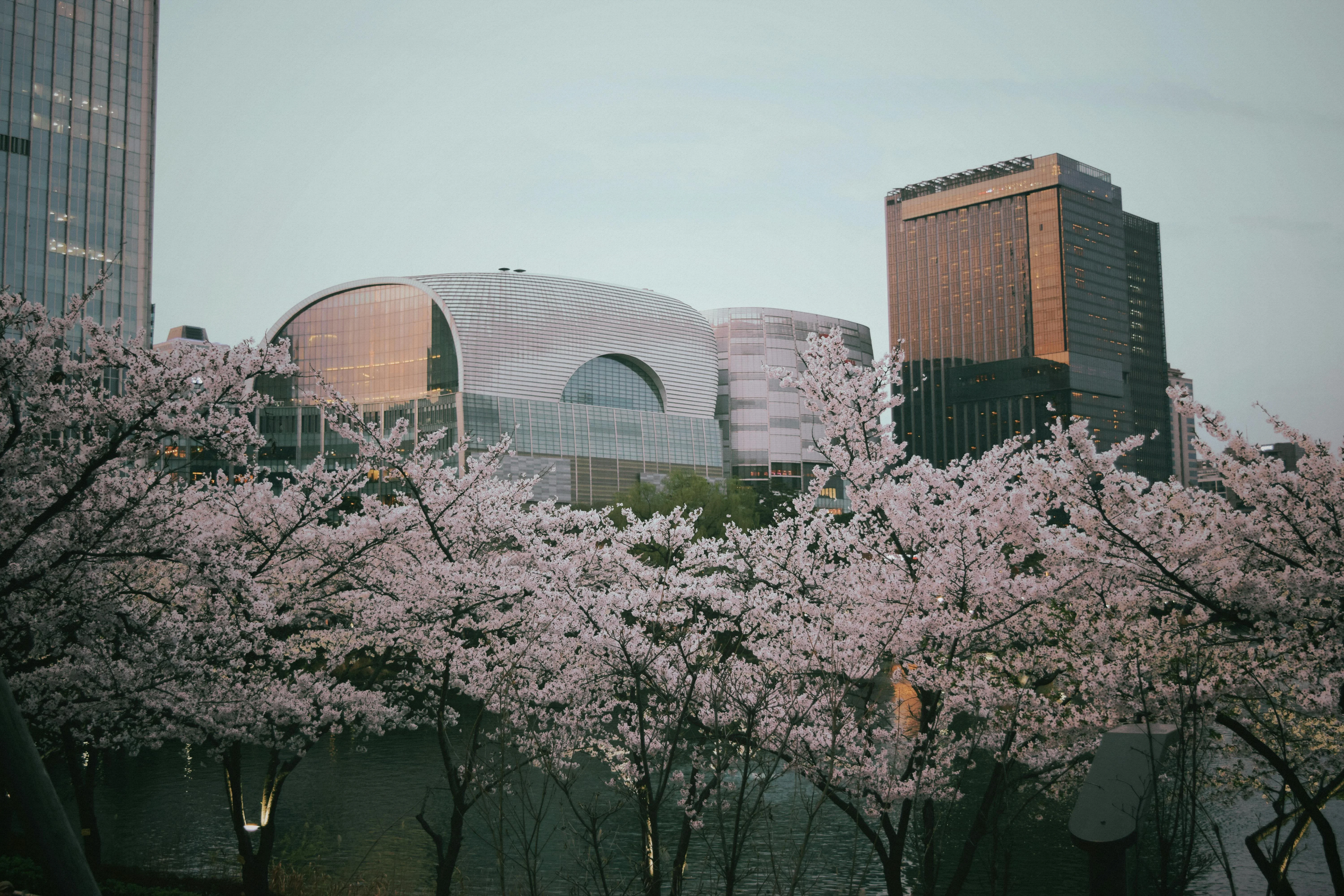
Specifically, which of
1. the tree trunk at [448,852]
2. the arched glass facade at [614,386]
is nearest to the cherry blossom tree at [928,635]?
the tree trunk at [448,852]

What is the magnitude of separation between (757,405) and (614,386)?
26.4 metres

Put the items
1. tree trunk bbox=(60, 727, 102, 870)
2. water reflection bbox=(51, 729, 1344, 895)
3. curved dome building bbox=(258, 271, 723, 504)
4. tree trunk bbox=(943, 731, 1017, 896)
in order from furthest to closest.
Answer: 1. curved dome building bbox=(258, 271, 723, 504)
2. water reflection bbox=(51, 729, 1344, 895)
3. tree trunk bbox=(60, 727, 102, 870)
4. tree trunk bbox=(943, 731, 1017, 896)

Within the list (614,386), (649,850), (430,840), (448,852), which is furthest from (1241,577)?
(614,386)

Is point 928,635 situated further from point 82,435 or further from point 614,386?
point 614,386

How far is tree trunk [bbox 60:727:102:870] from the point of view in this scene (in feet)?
57.1

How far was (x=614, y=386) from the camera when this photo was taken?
121562 mm

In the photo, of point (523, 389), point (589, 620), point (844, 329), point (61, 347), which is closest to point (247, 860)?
point (589, 620)

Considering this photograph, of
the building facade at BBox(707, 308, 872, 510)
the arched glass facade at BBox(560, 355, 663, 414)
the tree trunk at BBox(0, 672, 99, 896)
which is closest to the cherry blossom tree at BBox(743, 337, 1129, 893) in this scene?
the tree trunk at BBox(0, 672, 99, 896)

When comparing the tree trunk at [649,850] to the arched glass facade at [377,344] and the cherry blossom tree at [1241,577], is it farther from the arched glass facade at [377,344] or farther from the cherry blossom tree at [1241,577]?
the arched glass facade at [377,344]

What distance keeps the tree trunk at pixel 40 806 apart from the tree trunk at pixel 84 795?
14.7m

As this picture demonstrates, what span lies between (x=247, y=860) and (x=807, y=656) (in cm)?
1067

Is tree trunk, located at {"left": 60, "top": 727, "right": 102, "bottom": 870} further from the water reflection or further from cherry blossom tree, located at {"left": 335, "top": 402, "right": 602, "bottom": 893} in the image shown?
cherry blossom tree, located at {"left": 335, "top": 402, "right": 602, "bottom": 893}

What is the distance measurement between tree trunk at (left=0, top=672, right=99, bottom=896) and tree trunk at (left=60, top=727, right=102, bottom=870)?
48.3ft

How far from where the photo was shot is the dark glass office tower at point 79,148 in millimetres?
104062
